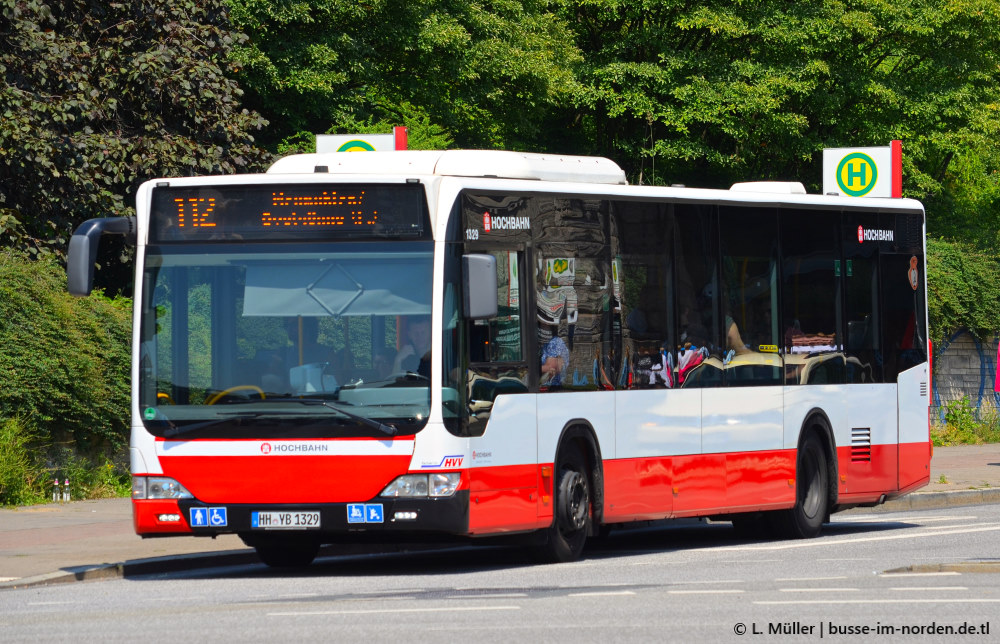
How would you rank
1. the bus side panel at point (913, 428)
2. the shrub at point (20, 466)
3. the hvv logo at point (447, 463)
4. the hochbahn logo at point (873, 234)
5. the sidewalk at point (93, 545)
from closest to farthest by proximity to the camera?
the hvv logo at point (447, 463) → the sidewalk at point (93, 545) → the hochbahn logo at point (873, 234) → the bus side panel at point (913, 428) → the shrub at point (20, 466)

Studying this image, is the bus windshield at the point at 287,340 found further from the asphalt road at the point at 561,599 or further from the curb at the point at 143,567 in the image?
the curb at the point at 143,567

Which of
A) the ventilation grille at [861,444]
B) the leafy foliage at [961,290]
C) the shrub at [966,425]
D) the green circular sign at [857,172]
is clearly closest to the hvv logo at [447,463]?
the ventilation grille at [861,444]

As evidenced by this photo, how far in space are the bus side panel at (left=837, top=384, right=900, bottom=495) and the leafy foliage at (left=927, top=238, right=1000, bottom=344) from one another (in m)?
16.0

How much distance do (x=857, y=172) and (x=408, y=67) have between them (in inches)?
583

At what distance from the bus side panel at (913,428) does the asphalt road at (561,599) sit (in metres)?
2.58

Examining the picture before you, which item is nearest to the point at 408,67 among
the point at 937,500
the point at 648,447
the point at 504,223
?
the point at 937,500

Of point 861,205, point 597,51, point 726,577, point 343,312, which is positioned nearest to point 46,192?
point 861,205

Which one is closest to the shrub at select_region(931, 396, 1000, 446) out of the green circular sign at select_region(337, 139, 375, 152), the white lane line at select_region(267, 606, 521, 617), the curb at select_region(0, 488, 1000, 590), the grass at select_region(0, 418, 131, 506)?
the green circular sign at select_region(337, 139, 375, 152)

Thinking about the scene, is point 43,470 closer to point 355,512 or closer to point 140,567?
point 140,567

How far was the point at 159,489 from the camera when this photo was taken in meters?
13.1

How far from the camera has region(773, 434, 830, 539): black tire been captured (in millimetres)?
17281

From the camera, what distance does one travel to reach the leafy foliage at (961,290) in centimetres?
3434

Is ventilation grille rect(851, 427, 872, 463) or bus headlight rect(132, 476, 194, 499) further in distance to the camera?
ventilation grille rect(851, 427, 872, 463)

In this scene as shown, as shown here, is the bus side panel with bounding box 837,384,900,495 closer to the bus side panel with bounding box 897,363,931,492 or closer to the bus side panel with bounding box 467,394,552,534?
the bus side panel with bounding box 897,363,931,492
